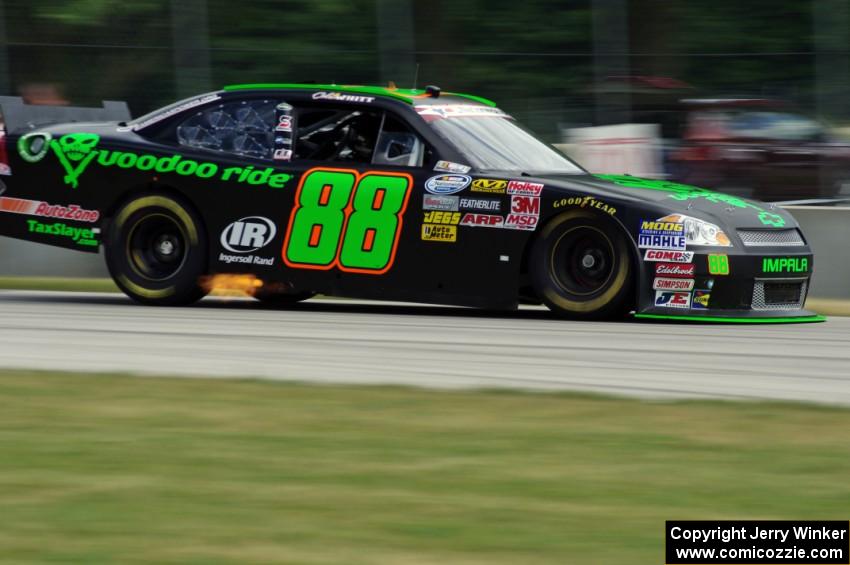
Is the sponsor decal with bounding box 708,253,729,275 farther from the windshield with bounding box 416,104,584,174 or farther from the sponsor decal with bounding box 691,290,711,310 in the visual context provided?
the windshield with bounding box 416,104,584,174

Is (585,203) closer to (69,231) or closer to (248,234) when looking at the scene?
(248,234)

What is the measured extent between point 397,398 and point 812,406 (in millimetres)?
1779

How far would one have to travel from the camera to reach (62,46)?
47.5 feet

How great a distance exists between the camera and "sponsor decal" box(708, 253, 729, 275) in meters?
9.23

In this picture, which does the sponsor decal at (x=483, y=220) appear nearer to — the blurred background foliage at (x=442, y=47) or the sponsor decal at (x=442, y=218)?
the sponsor decal at (x=442, y=218)

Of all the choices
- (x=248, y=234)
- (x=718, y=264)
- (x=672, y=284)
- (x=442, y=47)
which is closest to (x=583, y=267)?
(x=672, y=284)

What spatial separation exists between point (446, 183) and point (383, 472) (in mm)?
4810

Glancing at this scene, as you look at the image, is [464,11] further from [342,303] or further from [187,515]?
[187,515]

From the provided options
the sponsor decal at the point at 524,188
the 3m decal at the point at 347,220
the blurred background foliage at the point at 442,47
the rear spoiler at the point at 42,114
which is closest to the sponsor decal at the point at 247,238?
the 3m decal at the point at 347,220

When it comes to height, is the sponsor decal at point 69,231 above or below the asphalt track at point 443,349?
above

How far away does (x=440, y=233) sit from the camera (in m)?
9.79

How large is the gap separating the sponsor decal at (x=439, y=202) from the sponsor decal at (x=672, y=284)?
1369 mm

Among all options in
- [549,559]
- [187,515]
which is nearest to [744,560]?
[549,559]

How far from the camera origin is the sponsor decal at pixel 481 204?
31.8ft
